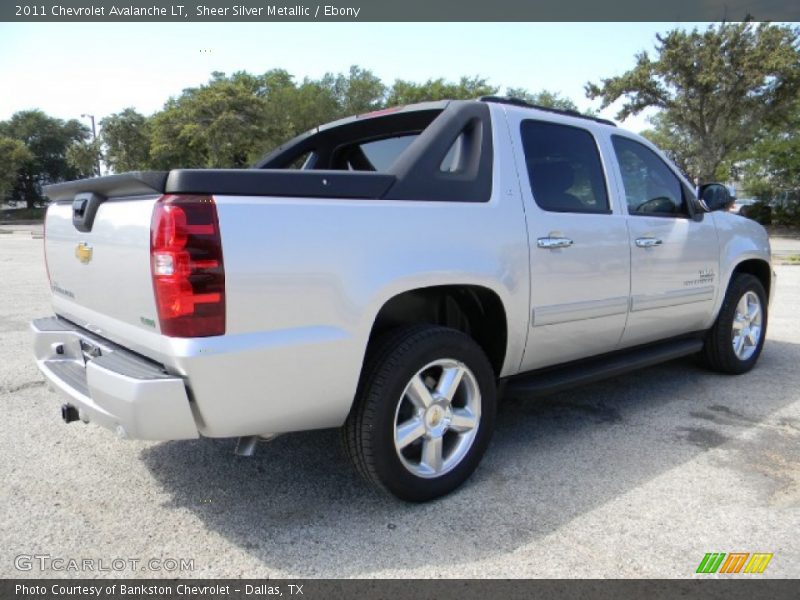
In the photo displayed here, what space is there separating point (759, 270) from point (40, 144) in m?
65.4

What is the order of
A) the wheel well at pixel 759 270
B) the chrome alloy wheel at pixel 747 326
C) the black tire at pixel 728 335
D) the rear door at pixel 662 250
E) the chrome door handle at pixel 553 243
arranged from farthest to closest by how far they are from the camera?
the wheel well at pixel 759 270 → the chrome alloy wheel at pixel 747 326 → the black tire at pixel 728 335 → the rear door at pixel 662 250 → the chrome door handle at pixel 553 243

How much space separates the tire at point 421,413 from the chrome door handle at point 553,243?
2.21 feet

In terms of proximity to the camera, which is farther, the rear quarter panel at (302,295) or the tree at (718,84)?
the tree at (718,84)

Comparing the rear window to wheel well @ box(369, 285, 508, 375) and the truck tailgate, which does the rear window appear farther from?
the truck tailgate

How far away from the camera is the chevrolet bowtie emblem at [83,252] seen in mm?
2694

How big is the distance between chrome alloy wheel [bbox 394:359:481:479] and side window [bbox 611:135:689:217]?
170 cm

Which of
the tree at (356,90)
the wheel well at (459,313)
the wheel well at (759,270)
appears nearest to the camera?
the wheel well at (459,313)

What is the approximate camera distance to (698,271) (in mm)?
4211

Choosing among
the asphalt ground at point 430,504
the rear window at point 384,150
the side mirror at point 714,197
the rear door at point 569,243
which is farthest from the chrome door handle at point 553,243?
the side mirror at point 714,197

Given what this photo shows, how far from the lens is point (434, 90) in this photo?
37.6 meters

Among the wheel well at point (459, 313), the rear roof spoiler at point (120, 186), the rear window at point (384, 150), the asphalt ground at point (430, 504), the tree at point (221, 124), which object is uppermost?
the tree at point (221, 124)

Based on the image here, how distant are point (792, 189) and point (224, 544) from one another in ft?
105

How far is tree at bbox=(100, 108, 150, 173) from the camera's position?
4131cm

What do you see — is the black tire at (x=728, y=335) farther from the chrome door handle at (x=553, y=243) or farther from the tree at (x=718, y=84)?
the tree at (x=718, y=84)
